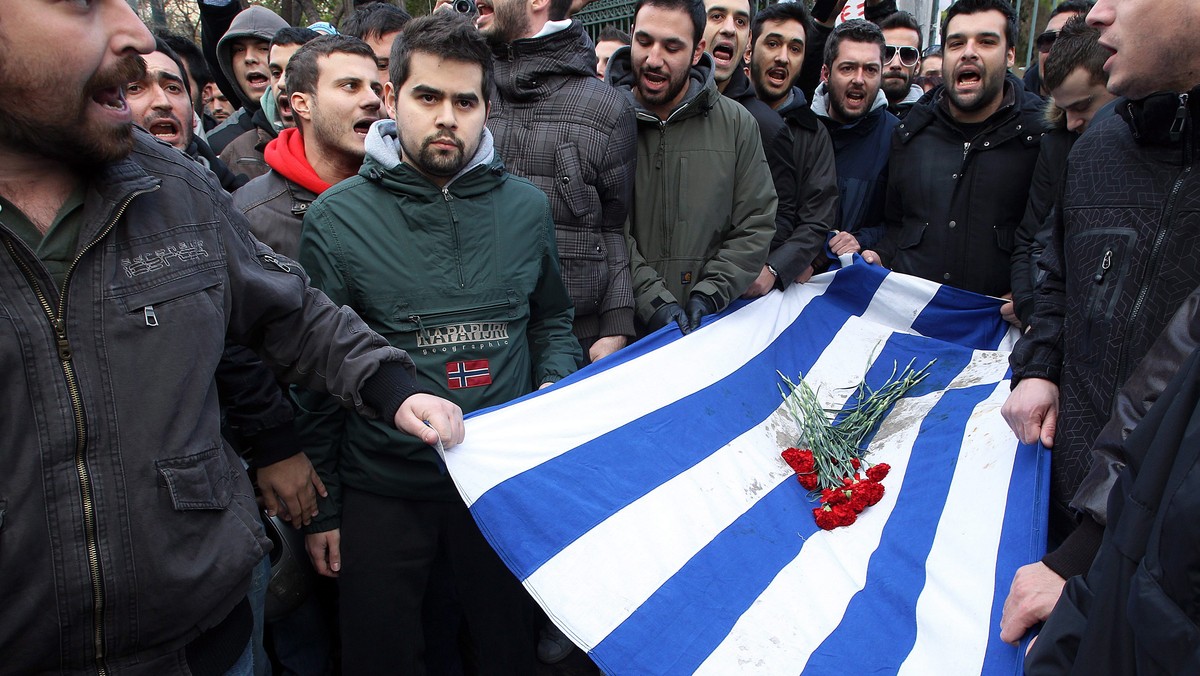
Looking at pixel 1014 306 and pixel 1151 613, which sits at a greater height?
pixel 1151 613

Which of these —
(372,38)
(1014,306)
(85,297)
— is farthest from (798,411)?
(372,38)

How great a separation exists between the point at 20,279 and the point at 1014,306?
134 inches

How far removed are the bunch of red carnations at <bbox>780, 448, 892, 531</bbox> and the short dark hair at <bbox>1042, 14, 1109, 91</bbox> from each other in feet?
6.25

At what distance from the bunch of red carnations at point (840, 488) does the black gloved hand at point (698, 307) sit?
0.64m

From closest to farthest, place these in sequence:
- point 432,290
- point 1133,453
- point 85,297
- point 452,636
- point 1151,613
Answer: point 1151,613 → point 1133,453 → point 85,297 → point 432,290 → point 452,636

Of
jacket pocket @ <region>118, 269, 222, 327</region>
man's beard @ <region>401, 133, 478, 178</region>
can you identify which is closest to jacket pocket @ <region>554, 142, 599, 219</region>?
man's beard @ <region>401, 133, 478, 178</region>

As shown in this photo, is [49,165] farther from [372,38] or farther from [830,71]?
[830,71]

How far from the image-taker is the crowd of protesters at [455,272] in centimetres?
134

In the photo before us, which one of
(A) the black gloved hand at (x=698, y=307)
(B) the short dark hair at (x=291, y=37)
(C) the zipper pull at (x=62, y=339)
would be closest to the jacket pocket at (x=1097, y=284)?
(A) the black gloved hand at (x=698, y=307)

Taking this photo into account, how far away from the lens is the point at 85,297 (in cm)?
139

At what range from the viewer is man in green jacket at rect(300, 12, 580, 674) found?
92.8 inches

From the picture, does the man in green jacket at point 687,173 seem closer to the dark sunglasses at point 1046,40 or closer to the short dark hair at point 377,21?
the short dark hair at point 377,21

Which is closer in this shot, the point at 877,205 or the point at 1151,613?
the point at 1151,613

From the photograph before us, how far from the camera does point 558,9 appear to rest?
3311mm
